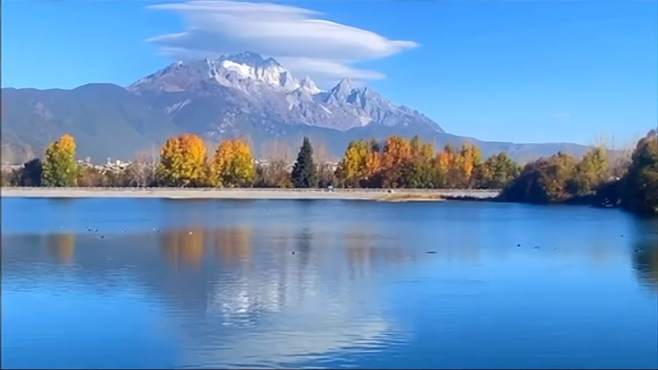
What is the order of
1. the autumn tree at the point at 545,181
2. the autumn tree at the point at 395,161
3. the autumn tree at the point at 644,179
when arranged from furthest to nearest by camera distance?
the autumn tree at the point at 395,161, the autumn tree at the point at 545,181, the autumn tree at the point at 644,179

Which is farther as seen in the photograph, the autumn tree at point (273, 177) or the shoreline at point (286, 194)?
the autumn tree at point (273, 177)

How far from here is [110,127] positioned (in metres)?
93.6

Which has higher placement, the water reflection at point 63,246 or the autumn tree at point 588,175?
the autumn tree at point 588,175

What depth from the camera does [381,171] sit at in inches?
2170

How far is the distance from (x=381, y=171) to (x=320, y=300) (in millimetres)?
44365

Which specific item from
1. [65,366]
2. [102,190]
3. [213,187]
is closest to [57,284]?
[65,366]

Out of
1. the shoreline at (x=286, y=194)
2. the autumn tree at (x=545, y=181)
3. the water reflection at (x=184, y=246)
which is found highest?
the autumn tree at (x=545, y=181)

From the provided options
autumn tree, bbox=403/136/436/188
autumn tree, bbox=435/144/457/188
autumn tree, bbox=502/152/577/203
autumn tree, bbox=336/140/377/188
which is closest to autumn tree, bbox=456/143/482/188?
autumn tree, bbox=435/144/457/188

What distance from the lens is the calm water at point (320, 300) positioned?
7984 millimetres

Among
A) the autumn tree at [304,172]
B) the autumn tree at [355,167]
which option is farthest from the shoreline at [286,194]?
the autumn tree at [355,167]

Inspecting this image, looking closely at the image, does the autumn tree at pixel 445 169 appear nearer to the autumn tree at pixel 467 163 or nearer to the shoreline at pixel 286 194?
the autumn tree at pixel 467 163

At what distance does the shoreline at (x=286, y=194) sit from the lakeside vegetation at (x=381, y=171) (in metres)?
1.18

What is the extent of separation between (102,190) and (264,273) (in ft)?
114

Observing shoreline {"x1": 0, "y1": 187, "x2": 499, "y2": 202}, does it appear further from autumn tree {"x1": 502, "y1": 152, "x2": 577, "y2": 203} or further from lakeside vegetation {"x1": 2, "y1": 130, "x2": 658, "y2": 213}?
autumn tree {"x1": 502, "y1": 152, "x2": 577, "y2": 203}
